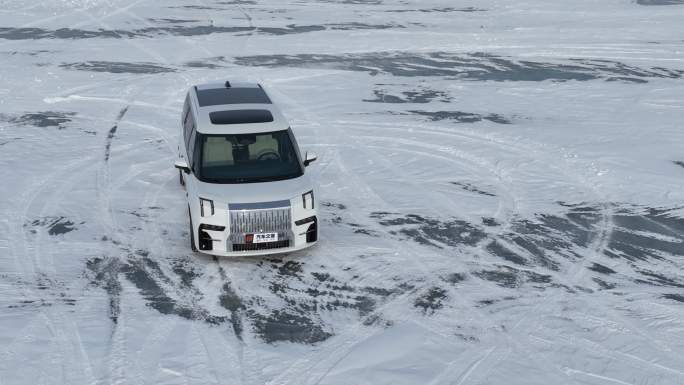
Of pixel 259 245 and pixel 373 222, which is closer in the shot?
pixel 259 245

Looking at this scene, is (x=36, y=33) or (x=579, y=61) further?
(x=36, y=33)

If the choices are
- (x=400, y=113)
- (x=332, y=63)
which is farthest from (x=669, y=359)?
(x=332, y=63)

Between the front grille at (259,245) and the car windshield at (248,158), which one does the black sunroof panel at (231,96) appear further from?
the front grille at (259,245)

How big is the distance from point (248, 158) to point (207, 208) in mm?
1187

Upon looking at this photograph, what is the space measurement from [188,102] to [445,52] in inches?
546

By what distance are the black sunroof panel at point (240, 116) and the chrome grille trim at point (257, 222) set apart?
1864mm

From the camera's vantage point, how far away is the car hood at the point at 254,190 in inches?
452

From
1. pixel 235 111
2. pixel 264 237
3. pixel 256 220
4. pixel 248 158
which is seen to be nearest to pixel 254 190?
pixel 256 220

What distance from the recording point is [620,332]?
10055 mm

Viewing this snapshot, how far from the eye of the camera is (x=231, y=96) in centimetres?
1378

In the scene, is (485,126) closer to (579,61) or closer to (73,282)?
(579,61)

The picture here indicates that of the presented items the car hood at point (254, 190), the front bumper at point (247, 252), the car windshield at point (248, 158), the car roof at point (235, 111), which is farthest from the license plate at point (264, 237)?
the car roof at point (235, 111)

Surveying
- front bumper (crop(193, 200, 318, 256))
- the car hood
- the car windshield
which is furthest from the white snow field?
the car windshield

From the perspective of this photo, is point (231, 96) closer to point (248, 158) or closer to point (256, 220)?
point (248, 158)
